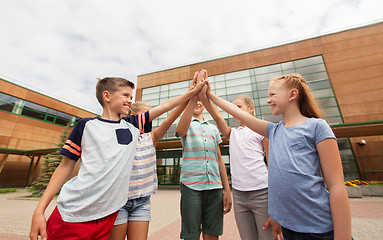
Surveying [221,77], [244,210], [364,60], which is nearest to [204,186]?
[244,210]

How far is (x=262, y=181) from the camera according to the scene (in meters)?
1.95

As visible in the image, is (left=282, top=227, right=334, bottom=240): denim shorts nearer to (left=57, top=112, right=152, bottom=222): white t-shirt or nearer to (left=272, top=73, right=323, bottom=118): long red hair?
(left=272, top=73, right=323, bottom=118): long red hair

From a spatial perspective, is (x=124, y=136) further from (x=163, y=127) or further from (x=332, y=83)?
(x=332, y=83)

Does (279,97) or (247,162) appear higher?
(279,97)

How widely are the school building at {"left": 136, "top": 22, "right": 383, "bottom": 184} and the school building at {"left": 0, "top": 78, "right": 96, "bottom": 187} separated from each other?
11.8 metres

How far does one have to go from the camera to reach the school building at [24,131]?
51.7 ft

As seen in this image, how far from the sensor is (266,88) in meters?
15.6

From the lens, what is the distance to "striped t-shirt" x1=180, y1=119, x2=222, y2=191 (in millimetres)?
2072

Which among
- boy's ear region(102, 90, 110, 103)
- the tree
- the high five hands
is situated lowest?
the tree

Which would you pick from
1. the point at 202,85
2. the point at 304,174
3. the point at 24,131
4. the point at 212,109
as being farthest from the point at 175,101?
the point at 24,131

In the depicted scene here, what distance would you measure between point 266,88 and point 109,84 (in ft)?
52.9

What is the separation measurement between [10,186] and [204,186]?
22.7 metres

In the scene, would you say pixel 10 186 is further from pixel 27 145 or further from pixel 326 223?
Answer: pixel 326 223

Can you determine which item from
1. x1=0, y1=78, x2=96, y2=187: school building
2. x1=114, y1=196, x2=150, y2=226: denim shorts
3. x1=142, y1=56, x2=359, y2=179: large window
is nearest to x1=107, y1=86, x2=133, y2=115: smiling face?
x1=114, y1=196, x2=150, y2=226: denim shorts
